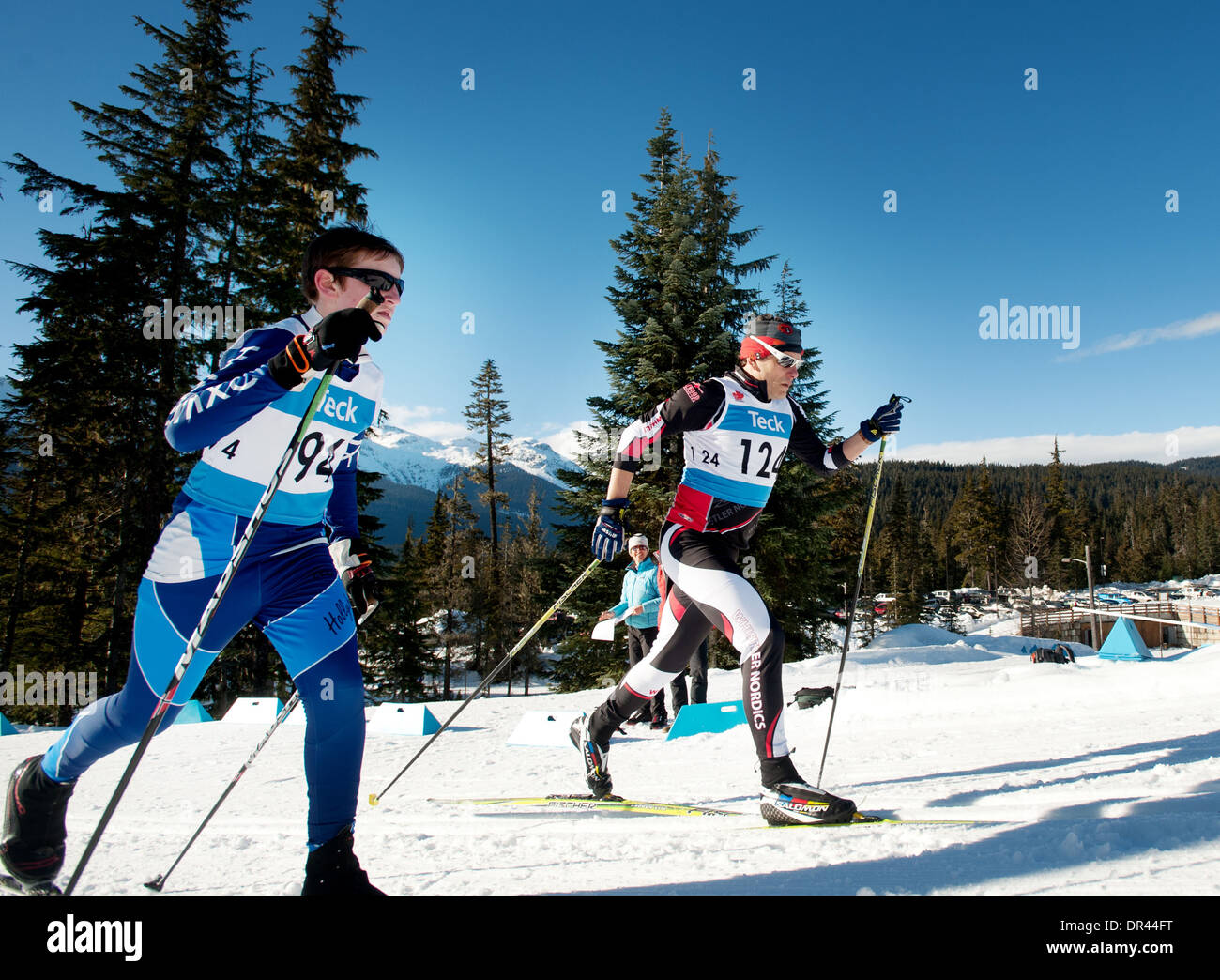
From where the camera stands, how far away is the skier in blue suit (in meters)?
2.01

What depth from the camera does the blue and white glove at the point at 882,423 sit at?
3926 millimetres

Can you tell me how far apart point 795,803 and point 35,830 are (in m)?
2.95

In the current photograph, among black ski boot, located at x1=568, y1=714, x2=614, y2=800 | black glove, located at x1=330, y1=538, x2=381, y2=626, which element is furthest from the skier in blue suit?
black ski boot, located at x1=568, y1=714, x2=614, y2=800

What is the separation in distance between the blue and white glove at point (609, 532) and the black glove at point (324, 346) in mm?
1997

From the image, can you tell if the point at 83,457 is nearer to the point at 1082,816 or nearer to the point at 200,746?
the point at 200,746

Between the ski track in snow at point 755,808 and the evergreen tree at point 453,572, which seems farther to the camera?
the evergreen tree at point 453,572

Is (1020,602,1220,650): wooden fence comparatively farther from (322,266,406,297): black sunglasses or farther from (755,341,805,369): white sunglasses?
(322,266,406,297): black sunglasses

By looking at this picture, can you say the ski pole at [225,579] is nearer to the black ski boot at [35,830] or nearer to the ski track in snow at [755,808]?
the black ski boot at [35,830]

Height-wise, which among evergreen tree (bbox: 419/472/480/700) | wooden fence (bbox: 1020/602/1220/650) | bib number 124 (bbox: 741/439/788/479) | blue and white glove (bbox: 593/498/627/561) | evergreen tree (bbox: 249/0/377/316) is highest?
evergreen tree (bbox: 249/0/377/316)

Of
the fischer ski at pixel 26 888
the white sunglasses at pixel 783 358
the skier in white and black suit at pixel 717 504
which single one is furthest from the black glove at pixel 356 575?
the white sunglasses at pixel 783 358

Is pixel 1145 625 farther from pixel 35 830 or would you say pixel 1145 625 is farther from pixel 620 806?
pixel 35 830

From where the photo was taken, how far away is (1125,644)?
1243 cm
